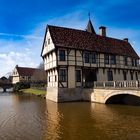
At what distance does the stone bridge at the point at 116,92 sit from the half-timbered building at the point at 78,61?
1.91 metres

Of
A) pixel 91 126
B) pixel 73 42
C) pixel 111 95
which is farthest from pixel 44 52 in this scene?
pixel 91 126

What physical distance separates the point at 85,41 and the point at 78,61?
3.59m

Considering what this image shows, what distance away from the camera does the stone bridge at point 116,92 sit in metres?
19.6

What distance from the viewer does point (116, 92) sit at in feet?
70.7

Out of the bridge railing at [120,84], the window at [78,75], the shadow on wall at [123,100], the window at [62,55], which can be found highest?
the window at [62,55]

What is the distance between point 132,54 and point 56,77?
1465cm

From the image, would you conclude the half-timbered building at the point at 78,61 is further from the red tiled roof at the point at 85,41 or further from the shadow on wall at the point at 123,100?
the shadow on wall at the point at 123,100

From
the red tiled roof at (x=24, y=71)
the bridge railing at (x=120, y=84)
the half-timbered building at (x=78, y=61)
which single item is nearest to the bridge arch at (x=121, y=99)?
the bridge railing at (x=120, y=84)

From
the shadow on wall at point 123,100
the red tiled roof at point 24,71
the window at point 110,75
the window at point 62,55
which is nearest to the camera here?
the shadow on wall at point 123,100

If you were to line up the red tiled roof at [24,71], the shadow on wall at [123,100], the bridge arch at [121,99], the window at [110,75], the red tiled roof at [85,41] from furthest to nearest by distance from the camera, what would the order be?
the red tiled roof at [24,71]
the window at [110,75]
the red tiled roof at [85,41]
the shadow on wall at [123,100]
the bridge arch at [121,99]

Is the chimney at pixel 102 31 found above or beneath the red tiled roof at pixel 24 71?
above

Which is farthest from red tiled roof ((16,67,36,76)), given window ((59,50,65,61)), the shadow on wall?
the shadow on wall

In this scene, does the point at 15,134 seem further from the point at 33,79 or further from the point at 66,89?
the point at 33,79

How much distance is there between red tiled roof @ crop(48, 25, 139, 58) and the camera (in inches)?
1070
